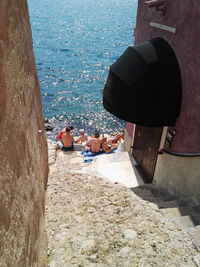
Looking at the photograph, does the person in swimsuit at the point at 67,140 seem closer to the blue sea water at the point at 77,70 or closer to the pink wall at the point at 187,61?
the pink wall at the point at 187,61

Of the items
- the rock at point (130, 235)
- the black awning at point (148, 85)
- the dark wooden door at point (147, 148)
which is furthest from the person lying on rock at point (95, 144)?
the rock at point (130, 235)

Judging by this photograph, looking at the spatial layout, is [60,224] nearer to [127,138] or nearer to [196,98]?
[196,98]

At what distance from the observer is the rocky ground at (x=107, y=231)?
347 centimetres

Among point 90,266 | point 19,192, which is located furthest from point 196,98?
point 19,192

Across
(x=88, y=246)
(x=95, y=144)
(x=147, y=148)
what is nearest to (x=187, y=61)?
(x=147, y=148)

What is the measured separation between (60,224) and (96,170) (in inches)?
178

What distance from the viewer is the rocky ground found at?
11.4ft

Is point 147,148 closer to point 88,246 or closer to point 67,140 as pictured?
point 67,140

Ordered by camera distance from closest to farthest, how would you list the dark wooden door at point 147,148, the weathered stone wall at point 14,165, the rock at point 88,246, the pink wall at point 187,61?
the weathered stone wall at point 14,165 → the rock at point 88,246 → the pink wall at point 187,61 → the dark wooden door at point 147,148

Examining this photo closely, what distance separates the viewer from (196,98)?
5.02 metres

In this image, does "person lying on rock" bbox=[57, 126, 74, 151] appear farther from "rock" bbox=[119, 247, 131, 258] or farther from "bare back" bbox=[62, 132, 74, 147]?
"rock" bbox=[119, 247, 131, 258]

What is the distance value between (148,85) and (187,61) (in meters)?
1.01

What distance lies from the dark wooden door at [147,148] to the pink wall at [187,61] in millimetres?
1130

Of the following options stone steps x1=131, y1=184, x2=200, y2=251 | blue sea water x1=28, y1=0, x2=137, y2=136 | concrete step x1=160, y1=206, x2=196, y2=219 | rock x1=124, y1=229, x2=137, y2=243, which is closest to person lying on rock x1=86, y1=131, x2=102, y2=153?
stone steps x1=131, y1=184, x2=200, y2=251
